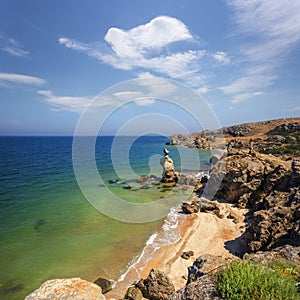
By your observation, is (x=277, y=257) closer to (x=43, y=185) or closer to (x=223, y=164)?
(x=223, y=164)

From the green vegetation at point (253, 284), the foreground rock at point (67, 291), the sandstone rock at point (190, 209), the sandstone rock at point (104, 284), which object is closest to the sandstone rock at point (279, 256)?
the green vegetation at point (253, 284)

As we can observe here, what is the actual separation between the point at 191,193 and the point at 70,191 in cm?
1615

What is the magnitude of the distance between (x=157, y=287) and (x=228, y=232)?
26.2 feet

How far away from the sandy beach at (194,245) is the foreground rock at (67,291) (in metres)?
3.93

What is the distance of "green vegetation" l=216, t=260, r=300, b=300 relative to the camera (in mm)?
3914

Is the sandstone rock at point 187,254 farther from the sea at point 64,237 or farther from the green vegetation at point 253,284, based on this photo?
the green vegetation at point 253,284

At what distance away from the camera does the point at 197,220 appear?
58.1ft

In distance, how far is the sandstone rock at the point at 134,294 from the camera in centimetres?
920

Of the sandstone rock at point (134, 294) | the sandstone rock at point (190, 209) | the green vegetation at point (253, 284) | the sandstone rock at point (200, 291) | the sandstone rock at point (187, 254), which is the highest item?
the green vegetation at point (253, 284)

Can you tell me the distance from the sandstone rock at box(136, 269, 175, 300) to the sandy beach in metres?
0.89

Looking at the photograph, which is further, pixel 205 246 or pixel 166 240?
pixel 166 240

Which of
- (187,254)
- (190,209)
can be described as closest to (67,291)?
(187,254)

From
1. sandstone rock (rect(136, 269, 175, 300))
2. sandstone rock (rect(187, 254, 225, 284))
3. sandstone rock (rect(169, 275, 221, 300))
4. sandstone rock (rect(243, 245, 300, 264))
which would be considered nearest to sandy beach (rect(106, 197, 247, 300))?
sandstone rock (rect(136, 269, 175, 300))

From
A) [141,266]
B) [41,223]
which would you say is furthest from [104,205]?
[141,266]
